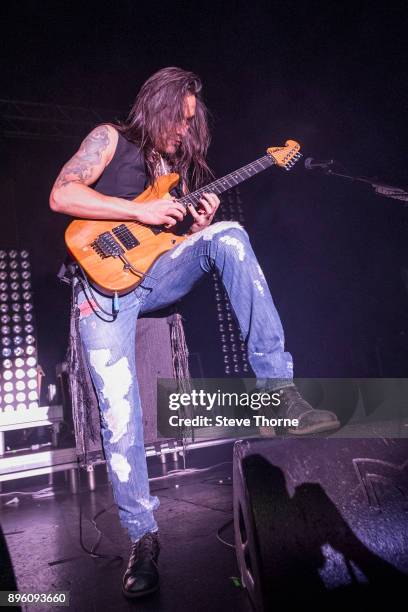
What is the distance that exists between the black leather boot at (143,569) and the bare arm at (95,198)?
1.25m

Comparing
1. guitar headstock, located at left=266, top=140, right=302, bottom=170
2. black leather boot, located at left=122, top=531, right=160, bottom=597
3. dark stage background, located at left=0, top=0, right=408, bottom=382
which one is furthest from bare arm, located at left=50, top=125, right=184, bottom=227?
dark stage background, located at left=0, top=0, right=408, bottom=382

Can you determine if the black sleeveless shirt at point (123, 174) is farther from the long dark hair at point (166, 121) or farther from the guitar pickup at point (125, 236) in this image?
the guitar pickup at point (125, 236)

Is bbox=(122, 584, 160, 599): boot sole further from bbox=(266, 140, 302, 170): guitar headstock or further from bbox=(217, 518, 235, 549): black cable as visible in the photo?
bbox=(266, 140, 302, 170): guitar headstock

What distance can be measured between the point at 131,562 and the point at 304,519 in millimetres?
743

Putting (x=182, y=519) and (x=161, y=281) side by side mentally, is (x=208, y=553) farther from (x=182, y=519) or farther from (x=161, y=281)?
(x=161, y=281)

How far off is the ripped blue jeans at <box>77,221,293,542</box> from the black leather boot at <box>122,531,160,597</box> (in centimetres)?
7

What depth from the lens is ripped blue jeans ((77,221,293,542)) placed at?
1.53m

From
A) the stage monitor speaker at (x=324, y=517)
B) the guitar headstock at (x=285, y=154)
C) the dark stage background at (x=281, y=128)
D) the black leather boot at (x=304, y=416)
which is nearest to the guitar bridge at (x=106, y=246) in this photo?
the black leather boot at (x=304, y=416)

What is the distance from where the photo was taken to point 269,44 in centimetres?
441

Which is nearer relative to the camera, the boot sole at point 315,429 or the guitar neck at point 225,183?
the boot sole at point 315,429

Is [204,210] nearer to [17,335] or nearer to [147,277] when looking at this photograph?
[147,277]

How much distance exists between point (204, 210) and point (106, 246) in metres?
0.50

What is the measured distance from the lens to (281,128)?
16.4 feet

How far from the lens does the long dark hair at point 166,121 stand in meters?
2.24
